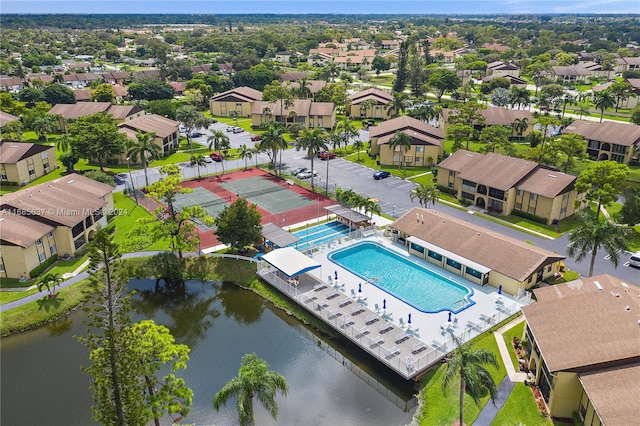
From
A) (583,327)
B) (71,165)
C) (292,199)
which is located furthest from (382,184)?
(71,165)

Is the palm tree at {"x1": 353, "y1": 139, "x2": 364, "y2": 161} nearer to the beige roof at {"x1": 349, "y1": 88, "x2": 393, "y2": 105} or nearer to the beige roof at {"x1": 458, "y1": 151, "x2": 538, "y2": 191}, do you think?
the beige roof at {"x1": 458, "y1": 151, "x2": 538, "y2": 191}

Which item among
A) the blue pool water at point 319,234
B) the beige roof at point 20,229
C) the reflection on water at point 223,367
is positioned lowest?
the reflection on water at point 223,367

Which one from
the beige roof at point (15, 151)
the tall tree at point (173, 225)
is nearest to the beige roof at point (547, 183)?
the tall tree at point (173, 225)

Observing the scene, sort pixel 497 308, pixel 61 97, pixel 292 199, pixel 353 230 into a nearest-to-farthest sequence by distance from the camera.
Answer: pixel 497 308 → pixel 353 230 → pixel 292 199 → pixel 61 97

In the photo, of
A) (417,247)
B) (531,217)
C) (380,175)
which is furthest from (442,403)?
(380,175)

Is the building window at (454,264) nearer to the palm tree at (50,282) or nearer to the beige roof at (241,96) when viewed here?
the palm tree at (50,282)

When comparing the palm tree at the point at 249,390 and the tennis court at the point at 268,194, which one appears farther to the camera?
the tennis court at the point at 268,194

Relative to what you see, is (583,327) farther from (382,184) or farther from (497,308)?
(382,184)
